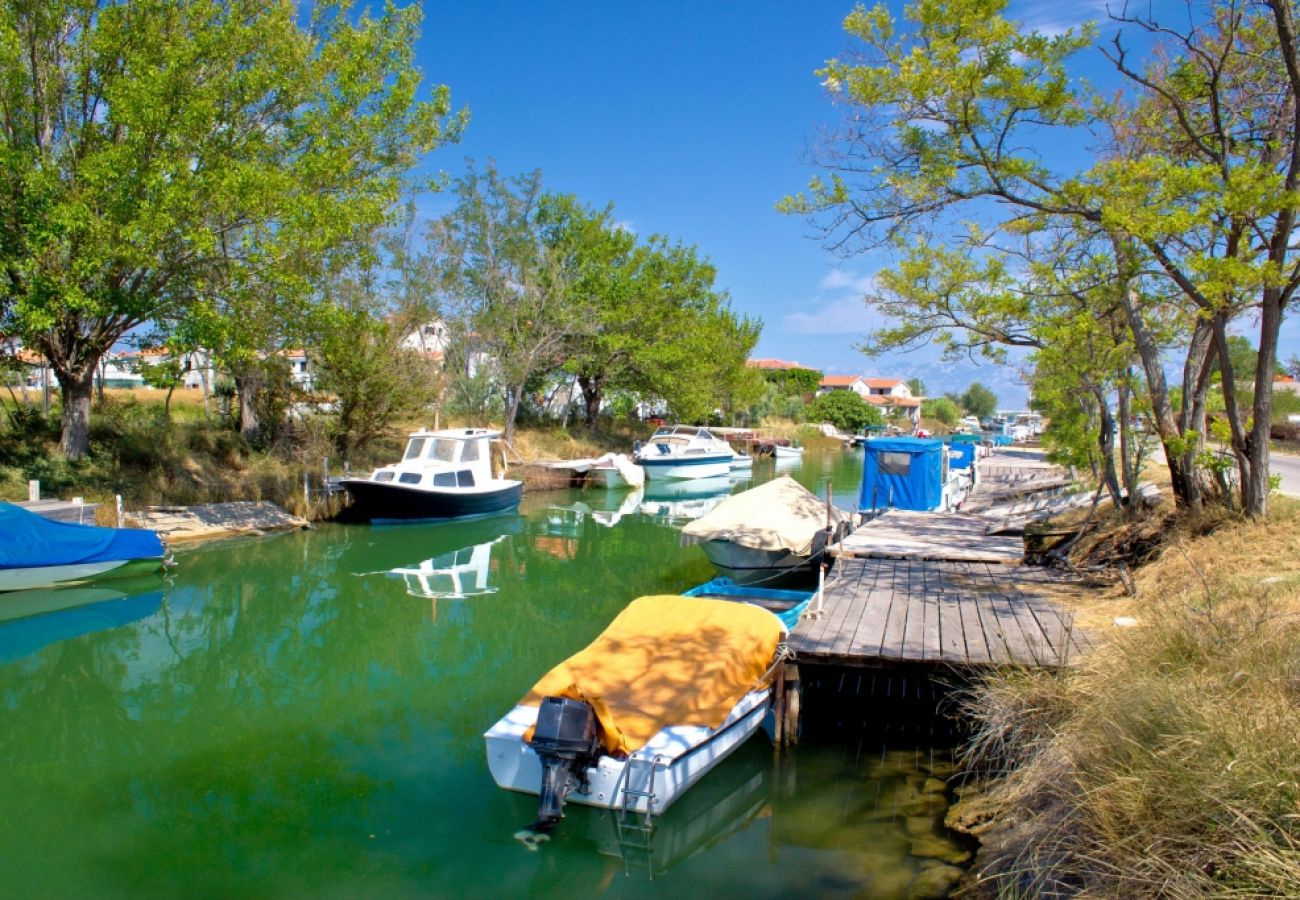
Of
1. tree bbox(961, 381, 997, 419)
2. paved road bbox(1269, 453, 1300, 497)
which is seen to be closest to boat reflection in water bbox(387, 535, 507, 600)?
paved road bbox(1269, 453, 1300, 497)

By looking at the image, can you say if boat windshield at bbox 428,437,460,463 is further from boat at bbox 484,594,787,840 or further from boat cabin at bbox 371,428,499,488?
boat at bbox 484,594,787,840

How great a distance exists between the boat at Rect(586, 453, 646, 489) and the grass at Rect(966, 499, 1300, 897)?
25.4m

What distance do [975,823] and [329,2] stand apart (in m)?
21.9

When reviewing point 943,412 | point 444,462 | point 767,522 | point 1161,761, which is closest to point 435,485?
point 444,462

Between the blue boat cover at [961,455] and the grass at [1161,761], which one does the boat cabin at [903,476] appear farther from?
the grass at [1161,761]

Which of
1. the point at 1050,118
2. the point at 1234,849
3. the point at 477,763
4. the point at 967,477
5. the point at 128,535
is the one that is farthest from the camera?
the point at 967,477

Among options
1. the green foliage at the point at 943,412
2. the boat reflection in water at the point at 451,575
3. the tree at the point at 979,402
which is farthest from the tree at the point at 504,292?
the tree at the point at 979,402

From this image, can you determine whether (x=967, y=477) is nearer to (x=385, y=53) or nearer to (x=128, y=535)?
(x=385, y=53)

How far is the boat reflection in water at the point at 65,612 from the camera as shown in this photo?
11461 millimetres

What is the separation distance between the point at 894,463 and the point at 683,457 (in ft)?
52.1

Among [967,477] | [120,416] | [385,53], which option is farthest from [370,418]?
[967,477]

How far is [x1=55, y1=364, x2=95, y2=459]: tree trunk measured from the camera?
17.2 m

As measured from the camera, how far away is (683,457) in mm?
34656

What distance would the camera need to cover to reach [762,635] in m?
7.93
